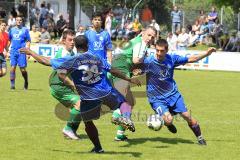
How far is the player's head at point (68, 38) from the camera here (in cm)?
1059

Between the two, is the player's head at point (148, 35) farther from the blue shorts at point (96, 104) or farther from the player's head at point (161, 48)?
the blue shorts at point (96, 104)

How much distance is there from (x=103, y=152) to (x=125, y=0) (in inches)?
1510

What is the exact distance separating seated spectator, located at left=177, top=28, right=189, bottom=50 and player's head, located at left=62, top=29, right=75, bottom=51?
24123 millimetres

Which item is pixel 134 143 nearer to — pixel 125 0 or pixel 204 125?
pixel 204 125

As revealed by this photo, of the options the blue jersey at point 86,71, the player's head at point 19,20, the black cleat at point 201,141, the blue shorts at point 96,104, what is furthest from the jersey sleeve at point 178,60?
the player's head at point 19,20

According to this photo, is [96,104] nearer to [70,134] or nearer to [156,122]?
[156,122]

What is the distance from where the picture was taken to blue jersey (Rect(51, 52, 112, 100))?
9.36 metres

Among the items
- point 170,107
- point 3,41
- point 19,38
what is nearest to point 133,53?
point 170,107

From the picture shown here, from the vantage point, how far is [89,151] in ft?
32.6

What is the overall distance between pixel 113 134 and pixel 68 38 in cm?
215

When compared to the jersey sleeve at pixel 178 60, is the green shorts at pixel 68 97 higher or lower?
lower

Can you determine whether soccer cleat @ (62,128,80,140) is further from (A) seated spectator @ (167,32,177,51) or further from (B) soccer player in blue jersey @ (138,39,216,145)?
(A) seated spectator @ (167,32,177,51)

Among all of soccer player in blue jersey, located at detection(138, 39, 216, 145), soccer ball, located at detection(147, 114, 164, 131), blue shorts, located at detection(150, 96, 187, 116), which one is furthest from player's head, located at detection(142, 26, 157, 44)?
soccer ball, located at detection(147, 114, 164, 131)

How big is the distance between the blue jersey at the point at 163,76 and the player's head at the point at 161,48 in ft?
0.40
